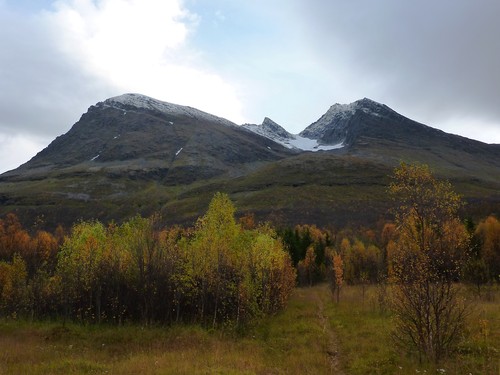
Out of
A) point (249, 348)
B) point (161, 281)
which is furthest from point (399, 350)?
point (161, 281)

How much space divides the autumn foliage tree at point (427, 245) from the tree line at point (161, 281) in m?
18.8

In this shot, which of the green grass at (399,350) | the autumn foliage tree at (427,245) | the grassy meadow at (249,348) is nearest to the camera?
the autumn foliage tree at (427,245)

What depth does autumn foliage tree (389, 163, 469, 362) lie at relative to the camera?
1781 centimetres

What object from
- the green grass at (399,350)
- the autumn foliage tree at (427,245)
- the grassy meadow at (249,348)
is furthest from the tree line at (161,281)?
the autumn foliage tree at (427,245)

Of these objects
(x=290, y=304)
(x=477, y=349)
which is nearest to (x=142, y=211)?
(x=290, y=304)

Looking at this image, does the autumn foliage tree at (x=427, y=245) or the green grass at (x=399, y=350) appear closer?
the autumn foliage tree at (x=427, y=245)

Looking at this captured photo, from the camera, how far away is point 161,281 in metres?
37.8

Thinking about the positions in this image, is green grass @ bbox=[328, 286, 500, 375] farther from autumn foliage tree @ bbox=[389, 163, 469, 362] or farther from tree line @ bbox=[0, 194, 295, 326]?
tree line @ bbox=[0, 194, 295, 326]

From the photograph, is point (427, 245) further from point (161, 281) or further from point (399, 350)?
point (161, 281)

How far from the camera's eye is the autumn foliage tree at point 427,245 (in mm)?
17812

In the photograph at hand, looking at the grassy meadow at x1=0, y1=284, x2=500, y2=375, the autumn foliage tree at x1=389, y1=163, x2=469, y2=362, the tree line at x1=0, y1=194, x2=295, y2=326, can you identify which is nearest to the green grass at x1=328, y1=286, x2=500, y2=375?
the grassy meadow at x1=0, y1=284, x2=500, y2=375

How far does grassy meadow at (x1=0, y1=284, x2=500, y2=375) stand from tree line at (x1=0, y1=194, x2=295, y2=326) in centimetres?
215

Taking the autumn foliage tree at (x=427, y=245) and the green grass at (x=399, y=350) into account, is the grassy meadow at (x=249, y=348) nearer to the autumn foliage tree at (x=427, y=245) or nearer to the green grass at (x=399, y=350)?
the green grass at (x=399, y=350)

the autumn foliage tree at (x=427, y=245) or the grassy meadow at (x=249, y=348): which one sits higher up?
the autumn foliage tree at (x=427, y=245)
